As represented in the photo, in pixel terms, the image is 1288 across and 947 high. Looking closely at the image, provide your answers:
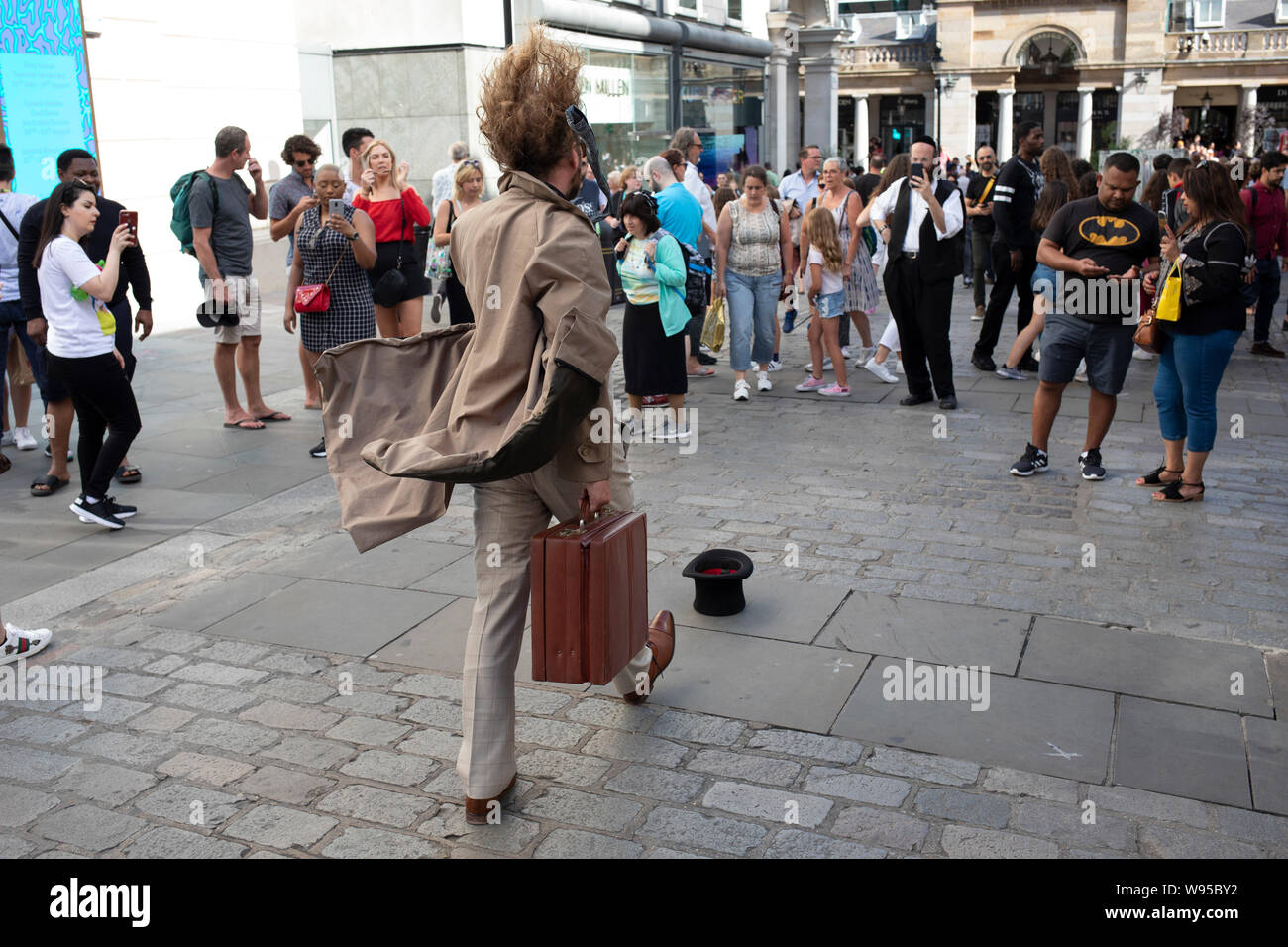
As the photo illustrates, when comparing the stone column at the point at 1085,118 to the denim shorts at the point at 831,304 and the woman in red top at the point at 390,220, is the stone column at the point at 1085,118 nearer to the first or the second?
the denim shorts at the point at 831,304

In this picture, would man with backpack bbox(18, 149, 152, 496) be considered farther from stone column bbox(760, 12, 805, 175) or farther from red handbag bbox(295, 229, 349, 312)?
stone column bbox(760, 12, 805, 175)

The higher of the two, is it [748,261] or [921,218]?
[921,218]

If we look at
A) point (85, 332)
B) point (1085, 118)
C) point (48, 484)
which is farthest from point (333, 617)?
point (1085, 118)

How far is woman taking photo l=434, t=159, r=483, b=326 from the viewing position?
9.26 m

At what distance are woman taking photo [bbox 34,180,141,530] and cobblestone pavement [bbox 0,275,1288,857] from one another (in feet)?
1.54

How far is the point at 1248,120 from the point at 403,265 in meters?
44.1

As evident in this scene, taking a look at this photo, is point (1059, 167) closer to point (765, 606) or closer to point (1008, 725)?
point (765, 606)

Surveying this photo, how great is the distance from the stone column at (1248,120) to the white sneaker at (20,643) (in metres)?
38.9

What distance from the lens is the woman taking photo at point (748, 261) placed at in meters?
9.48

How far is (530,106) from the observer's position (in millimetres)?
3455

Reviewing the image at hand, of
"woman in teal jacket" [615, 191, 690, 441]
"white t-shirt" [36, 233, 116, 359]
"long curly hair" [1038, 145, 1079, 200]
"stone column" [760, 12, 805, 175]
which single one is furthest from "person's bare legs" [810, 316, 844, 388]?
"stone column" [760, 12, 805, 175]

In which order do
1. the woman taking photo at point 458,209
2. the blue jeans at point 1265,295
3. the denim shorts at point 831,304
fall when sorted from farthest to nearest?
1. the blue jeans at point 1265,295
2. the denim shorts at point 831,304
3. the woman taking photo at point 458,209

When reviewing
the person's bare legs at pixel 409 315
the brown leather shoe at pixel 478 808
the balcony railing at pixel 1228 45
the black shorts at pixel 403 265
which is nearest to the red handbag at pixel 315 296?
the black shorts at pixel 403 265
